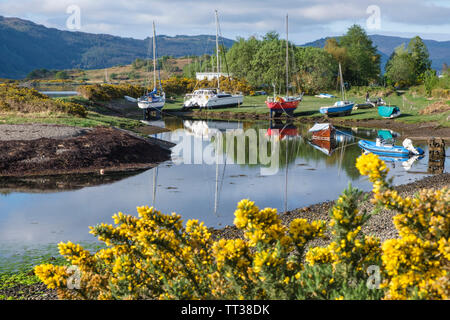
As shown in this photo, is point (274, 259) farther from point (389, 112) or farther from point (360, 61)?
point (360, 61)

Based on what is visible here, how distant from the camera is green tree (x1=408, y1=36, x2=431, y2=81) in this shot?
93500mm

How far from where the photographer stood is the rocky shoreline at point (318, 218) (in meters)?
10.2

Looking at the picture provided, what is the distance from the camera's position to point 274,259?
486 cm

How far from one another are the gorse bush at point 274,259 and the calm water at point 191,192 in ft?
27.4

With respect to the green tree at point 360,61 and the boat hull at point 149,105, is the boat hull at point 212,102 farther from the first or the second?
the green tree at point 360,61

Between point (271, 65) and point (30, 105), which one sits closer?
point (30, 105)

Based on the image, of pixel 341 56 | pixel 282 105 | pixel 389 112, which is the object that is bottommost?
pixel 389 112

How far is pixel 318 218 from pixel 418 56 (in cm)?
8891

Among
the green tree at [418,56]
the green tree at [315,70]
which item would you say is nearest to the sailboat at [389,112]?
the green tree at [315,70]

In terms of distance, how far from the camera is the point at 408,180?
24156 millimetres

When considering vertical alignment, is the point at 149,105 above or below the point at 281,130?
above

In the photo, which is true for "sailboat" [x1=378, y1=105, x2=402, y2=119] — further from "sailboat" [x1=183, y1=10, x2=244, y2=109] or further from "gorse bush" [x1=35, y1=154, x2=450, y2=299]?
"gorse bush" [x1=35, y1=154, x2=450, y2=299]

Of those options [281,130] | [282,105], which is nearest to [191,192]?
[281,130]
